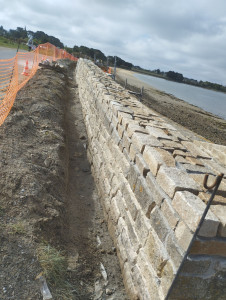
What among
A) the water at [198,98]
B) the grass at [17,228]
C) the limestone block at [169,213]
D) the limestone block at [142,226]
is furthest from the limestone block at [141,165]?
the water at [198,98]

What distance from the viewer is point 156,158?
104 inches

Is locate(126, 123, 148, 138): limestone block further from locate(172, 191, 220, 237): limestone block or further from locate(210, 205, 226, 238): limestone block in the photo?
locate(210, 205, 226, 238): limestone block

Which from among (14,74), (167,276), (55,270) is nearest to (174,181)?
(167,276)

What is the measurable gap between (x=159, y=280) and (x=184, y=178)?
3.08 ft

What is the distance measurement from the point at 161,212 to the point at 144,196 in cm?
41

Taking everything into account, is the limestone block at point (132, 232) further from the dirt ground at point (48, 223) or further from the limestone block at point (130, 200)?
the dirt ground at point (48, 223)

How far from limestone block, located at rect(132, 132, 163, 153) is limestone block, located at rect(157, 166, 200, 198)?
0.60 m

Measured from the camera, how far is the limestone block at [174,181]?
218 centimetres

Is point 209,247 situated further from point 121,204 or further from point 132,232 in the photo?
point 121,204

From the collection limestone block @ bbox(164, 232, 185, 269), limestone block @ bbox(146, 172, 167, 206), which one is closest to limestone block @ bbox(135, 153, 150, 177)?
limestone block @ bbox(146, 172, 167, 206)

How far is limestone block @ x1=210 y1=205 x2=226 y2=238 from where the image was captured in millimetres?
1843

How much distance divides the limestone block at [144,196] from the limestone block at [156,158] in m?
0.22

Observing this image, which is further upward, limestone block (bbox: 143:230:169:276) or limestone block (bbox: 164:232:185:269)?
limestone block (bbox: 164:232:185:269)

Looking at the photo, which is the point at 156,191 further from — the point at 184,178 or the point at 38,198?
the point at 38,198
